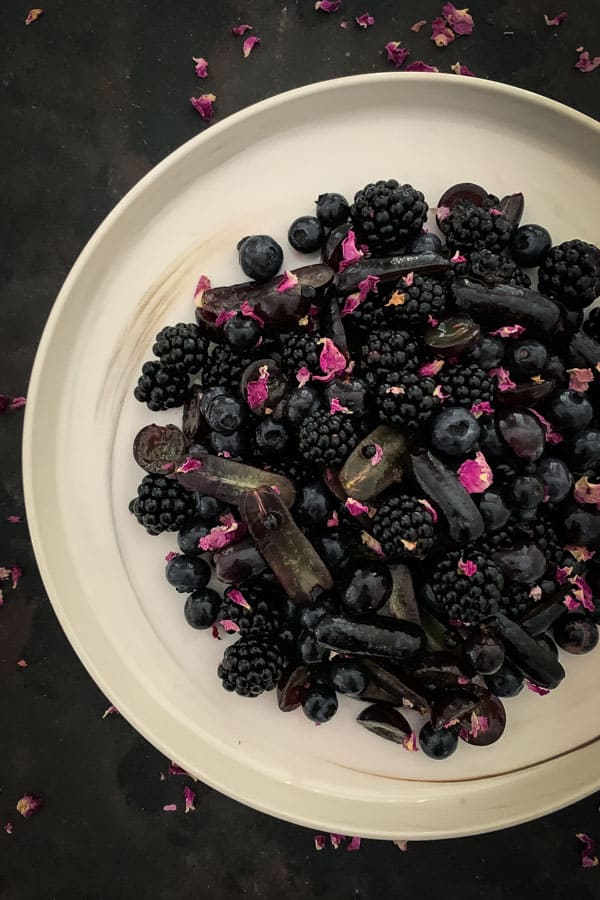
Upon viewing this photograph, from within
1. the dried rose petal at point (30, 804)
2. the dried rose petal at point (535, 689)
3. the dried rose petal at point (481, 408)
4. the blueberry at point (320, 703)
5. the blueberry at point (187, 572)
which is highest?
the dried rose petal at point (481, 408)

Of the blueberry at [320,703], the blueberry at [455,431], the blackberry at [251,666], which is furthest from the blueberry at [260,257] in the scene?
the blueberry at [320,703]

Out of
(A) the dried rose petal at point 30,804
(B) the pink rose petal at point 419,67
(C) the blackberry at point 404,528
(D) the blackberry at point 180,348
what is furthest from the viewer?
(A) the dried rose petal at point 30,804

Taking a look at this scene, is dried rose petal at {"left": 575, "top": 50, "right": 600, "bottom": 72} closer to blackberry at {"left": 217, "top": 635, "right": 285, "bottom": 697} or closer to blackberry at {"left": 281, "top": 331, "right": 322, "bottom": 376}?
blackberry at {"left": 281, "top": 331, "right": 322, "bottom": 376}

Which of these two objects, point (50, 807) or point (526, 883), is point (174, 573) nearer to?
point (50, 807)

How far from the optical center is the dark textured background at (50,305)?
1410mm

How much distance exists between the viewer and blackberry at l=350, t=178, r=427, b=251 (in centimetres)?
105

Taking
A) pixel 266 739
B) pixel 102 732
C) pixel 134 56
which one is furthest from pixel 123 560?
pixel 134 56

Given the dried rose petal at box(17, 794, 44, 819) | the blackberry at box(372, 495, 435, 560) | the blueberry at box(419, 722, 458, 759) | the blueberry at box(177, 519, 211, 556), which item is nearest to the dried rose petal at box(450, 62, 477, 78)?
the blackberry at box(372, 495, 435, 560)

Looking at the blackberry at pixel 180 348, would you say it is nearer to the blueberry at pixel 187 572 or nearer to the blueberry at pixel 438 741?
the blueberry at pixel 187 572

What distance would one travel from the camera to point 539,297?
1.05m

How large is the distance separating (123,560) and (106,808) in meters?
0.71

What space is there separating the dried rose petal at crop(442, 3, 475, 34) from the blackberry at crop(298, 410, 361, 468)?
993 mm

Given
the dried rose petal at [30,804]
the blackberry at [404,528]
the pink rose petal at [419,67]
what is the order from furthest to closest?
the dried rose petal at [30,804], the pink rose petal at [419,67], the blackberry at [404,528]

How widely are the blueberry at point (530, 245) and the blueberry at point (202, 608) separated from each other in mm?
812
